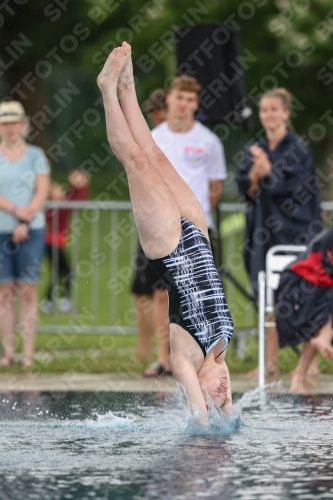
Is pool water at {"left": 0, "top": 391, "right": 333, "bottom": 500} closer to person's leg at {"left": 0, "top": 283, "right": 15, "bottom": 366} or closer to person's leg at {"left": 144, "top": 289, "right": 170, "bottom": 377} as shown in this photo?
person's leg at {"left": 144, "top": 289, "right": 170, "bottom": 377}

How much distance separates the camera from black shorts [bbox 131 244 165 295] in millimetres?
9648

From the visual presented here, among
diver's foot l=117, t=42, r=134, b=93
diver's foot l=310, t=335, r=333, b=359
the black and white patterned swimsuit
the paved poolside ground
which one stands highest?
diver's foot l=117, t=42, r=134, b=93

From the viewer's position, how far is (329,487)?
4.44 metres

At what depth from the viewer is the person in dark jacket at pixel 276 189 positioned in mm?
9234

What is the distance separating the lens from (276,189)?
930cm

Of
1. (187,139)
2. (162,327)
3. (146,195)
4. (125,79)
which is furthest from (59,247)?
(146,195)

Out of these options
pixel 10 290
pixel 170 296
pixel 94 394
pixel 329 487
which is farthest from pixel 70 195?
pixel 329 487

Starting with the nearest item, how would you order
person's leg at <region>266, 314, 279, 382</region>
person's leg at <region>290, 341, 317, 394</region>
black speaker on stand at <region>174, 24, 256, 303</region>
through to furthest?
1. person's leg at <region>290, 341, 317, 394</region>
2. person's leg at <region>266, 314, 279, 382</region>
3. black speaker on stand at <region>174, 24, 256, 303</region>

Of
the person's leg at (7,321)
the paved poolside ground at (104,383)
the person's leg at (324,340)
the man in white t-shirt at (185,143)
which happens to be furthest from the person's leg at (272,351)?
the person's leg at (7,321)

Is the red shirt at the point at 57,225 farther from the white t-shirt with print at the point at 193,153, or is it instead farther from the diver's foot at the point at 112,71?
the diver's foot at the point at 112,71

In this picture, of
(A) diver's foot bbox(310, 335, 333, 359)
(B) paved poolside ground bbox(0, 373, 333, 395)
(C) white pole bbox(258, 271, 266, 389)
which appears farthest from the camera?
(C) white pole bbox(258, 271, 266, 389)

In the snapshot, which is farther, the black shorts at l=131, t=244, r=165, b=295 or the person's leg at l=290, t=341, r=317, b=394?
the black shorts at l=131, t=244, r=165, b=295

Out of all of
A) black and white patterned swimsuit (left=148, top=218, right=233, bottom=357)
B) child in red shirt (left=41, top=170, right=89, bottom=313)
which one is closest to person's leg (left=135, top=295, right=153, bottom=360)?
child in red shirt (left=41, top=170, right=89, bottom=313)

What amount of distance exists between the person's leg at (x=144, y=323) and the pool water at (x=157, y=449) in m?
2.46
